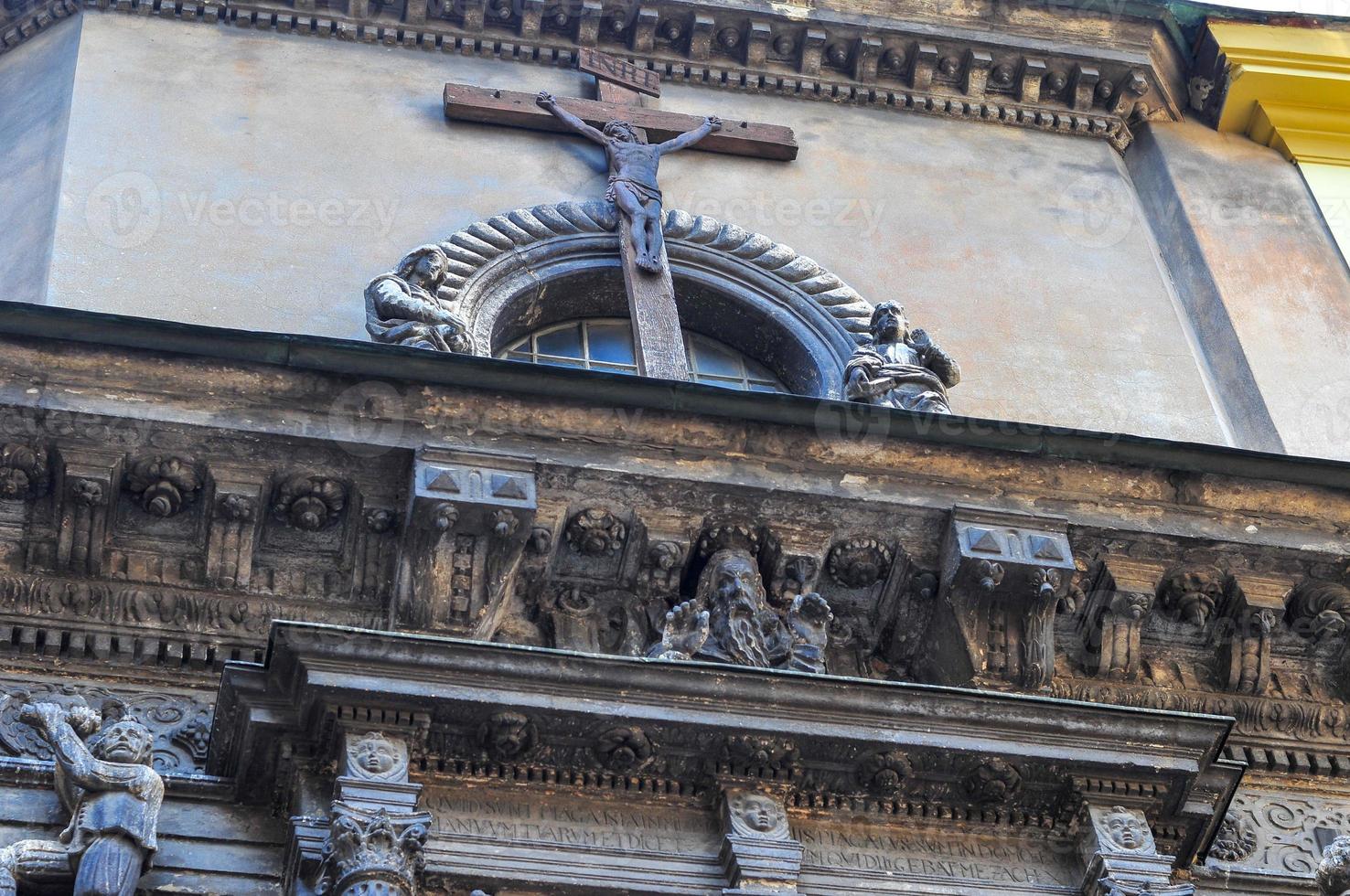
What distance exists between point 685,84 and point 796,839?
778 cm

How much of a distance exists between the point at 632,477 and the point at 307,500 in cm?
159

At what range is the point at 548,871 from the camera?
442 inches

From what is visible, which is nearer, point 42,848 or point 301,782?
point 42,848

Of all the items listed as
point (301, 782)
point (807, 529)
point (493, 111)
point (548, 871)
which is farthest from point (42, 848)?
point (493, 111)

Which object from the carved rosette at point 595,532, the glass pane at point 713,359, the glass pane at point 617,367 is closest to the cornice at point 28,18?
the glass pane at point 617,367

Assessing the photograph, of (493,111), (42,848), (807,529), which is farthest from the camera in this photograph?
(493,111)

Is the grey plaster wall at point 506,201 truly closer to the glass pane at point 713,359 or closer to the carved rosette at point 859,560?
the glass pane at point 713,359

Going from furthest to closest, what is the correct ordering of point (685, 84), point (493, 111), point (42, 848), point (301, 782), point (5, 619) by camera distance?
point (685, 84) → point (493, 111) → point (5, 619) → point (301, 782) → point (42, 848)

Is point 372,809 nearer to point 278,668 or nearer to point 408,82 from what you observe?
point 278,668

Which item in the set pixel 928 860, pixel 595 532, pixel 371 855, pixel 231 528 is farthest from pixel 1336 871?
pixel 231 528

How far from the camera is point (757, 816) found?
11.7m

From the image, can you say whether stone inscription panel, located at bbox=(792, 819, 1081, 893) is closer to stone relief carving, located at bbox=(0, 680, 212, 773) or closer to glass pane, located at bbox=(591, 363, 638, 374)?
stone relief carving, located at bbox=(0, 680, 212, 773)

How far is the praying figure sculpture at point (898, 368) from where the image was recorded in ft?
47.9

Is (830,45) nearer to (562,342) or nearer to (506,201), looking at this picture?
(506,201)
